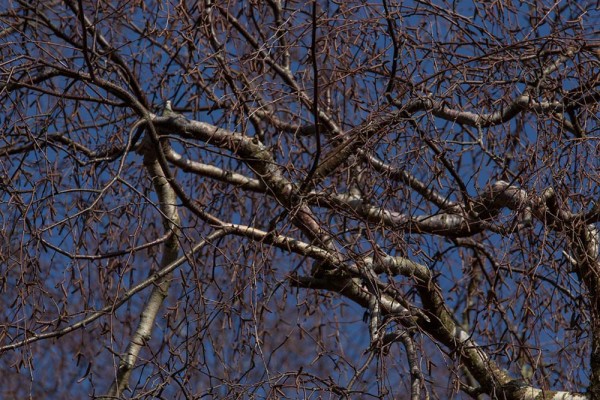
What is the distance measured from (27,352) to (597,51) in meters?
2.38

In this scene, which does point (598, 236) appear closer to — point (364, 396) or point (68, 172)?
point (364, 396)

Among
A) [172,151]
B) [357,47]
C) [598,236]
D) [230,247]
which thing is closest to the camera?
[598,236]

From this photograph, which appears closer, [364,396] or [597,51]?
[364,396]

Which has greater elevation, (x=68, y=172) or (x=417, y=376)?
(x=68, y=172)

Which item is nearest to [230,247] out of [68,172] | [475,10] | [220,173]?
[220,173]

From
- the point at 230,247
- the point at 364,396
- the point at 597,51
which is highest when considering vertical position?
the point at 230,247

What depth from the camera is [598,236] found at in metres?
4.55

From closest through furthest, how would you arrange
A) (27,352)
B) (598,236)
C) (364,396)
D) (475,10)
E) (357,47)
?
(364,396), (27,352), (598,236), (475,10), (357,47)

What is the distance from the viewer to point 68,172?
545 centimetres

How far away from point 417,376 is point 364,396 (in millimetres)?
259

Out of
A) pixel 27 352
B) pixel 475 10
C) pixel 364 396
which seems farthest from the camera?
pixel 475 10

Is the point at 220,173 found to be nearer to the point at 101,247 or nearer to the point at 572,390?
the point at 101,247

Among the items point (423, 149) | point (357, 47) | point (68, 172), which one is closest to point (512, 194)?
point (423, 149)

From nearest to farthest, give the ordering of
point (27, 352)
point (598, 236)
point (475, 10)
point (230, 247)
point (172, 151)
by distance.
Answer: point (27, 352) → point (598, 236) → point (475, 10) → point (172, 151) → point (230, 247)
